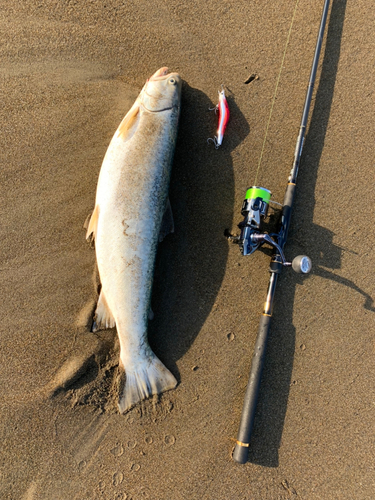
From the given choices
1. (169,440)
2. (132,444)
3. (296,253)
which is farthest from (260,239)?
(132,444)

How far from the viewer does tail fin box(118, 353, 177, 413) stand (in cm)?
248

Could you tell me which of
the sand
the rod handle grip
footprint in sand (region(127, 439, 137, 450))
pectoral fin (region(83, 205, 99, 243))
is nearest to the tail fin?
the sand

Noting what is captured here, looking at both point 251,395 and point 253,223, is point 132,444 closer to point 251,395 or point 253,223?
point 251,395

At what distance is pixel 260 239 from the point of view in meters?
2.30

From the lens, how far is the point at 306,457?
2625mm

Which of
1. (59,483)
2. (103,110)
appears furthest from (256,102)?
(59,483)

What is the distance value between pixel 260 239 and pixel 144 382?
1.68 m

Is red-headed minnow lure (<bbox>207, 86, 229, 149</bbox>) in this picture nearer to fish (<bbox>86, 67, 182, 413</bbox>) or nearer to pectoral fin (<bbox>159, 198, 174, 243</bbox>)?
fish (<bbox>86, 67, 182, 413</bbox>)

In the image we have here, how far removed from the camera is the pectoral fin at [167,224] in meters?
2.54

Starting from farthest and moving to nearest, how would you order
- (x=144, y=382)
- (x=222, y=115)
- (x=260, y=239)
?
1. (x=222, y=115)
2. (x=144, y=382)
3. (x=260, y=239)

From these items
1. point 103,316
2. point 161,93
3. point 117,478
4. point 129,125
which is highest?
point 161,93

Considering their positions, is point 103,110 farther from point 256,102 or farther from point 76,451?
point 76,451

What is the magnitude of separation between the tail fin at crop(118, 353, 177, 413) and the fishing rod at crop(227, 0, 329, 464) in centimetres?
81

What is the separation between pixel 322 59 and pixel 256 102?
0.82 metres
